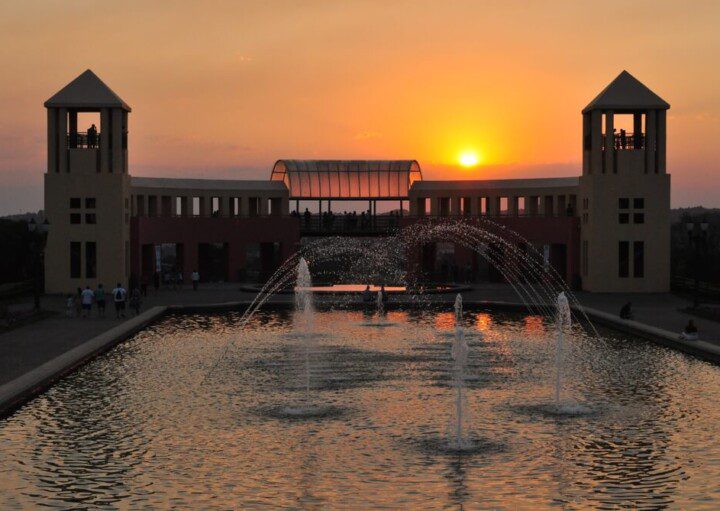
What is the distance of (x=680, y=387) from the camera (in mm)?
23188

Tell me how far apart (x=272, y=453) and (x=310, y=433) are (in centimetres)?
155

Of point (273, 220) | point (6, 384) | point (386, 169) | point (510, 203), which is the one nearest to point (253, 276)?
point (273, 220)

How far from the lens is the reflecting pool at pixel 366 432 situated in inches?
573

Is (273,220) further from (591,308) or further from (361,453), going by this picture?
(361,453)

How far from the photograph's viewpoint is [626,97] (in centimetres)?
5391

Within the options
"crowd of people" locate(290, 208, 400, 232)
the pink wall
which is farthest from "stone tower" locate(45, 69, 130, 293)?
"crowd of people" locate(290, 208, 400, 232)

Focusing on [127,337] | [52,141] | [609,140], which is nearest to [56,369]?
[127,337]

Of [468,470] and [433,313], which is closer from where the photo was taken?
[468,470]

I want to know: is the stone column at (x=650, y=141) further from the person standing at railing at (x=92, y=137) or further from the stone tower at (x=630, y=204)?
the person standing at railing at (x=92, y=137)

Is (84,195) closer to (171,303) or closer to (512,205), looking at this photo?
(171,303)

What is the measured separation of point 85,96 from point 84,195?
4978 millimetres

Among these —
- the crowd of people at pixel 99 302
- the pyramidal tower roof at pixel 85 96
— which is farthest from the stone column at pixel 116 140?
the crowd of people at pixel 99 302

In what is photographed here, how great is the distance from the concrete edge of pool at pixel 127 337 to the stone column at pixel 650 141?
13822 millimetres

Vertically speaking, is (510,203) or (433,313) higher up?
(510,203)
